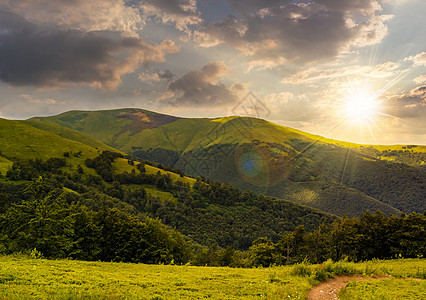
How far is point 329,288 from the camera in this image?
1791cm

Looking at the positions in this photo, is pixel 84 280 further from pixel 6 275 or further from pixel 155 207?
pixel 155 207

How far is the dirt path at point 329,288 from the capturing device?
Answer: 16.0m

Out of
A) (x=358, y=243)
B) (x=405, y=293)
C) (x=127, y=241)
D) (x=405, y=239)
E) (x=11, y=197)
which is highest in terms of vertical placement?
(x=405, y=293)

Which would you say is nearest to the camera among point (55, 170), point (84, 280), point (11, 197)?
point (84, 280)

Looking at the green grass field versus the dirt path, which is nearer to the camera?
the green grass field

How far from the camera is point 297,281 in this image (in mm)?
18188

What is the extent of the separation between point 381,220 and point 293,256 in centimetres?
2404

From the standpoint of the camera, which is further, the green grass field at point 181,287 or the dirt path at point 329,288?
the dirt path at point 329,288

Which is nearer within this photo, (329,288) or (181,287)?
(181,287)

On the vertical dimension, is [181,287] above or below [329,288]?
below

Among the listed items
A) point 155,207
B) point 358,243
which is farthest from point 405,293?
point 155,207

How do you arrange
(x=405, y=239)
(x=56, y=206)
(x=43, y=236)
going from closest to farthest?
(x=43, y=236) < (x=56, y=206) < (x=405, y=239)

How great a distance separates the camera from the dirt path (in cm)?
1603

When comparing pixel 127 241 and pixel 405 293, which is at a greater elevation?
pixel 405 293
